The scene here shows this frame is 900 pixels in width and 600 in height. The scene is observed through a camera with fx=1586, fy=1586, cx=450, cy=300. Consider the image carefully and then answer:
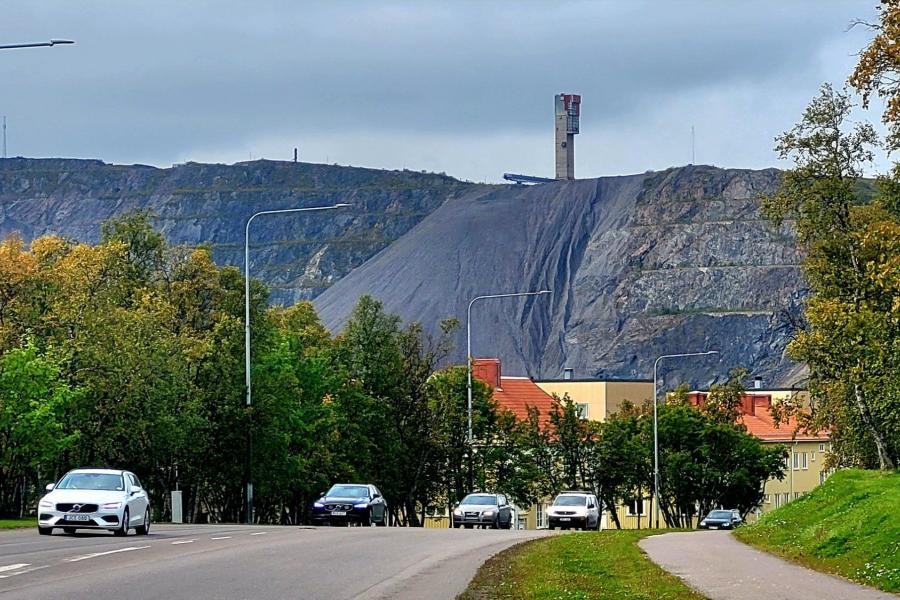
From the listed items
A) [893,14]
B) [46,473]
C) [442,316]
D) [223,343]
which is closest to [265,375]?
[223,343]

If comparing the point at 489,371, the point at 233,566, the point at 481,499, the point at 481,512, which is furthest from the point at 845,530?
the point at 489,371

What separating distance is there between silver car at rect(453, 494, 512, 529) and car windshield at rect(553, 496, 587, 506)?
2.36m

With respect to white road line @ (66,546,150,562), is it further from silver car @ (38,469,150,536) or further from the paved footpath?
the paved footpath

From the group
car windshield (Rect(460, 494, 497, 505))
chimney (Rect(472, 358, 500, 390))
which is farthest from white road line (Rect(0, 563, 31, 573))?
chimney (Rect(472, 358, 500, 390))

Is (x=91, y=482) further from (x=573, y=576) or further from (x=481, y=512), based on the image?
(x=481, y=512)

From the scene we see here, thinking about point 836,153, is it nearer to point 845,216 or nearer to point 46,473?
point 845,216

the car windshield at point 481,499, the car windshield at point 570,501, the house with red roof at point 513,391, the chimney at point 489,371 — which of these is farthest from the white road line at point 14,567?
the chimney at point 489,371

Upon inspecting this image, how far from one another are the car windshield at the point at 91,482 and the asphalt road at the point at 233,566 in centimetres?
103

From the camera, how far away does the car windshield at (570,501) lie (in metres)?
56.1

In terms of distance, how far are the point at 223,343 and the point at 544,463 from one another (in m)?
30.5

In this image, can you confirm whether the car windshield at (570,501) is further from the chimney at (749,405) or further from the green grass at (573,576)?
the chimney at (749,405)

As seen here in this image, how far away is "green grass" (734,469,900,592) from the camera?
21.8 metres

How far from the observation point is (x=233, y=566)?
2280 cm

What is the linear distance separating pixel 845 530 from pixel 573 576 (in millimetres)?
5790
